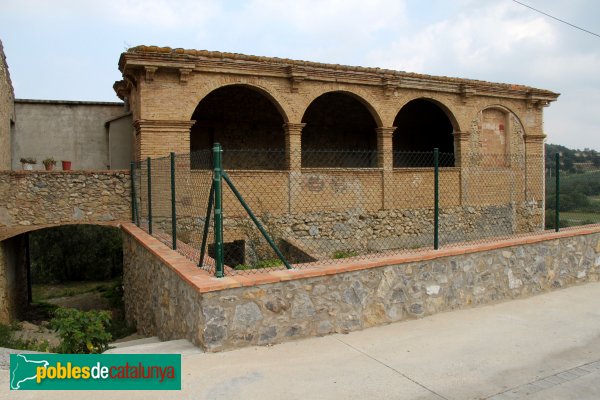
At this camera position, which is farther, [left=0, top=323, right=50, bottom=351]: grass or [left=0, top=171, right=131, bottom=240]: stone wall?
[left=0, top=171, right=131, bottom=240]: stone wall

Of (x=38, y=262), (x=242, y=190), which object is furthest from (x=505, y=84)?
(x=38, y=262)

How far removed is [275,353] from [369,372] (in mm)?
869

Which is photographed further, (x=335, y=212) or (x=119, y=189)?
(x=335, y=212)

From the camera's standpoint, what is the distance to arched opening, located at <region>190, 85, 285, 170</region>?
14.0 metres

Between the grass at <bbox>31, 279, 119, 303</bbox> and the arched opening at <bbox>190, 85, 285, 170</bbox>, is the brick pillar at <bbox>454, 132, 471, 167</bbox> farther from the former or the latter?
the grass at <bbox>31, 279, 119, 303</bbox>

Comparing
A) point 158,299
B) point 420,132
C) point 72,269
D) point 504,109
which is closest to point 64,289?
point 72,269

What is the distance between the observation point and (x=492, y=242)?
20.2ft

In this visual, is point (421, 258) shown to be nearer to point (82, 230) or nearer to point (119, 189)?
point (119, 189)

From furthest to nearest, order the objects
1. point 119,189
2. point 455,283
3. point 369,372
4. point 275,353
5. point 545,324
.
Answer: point 119,189 → point 455,283 → point 545,324 → point 275,353 → point 369,372

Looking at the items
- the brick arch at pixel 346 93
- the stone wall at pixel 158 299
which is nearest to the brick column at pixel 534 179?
the brick arch at pixel 346 93

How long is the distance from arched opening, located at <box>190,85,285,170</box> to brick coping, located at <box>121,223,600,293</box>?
24.5ft

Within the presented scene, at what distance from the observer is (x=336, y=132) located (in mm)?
16078

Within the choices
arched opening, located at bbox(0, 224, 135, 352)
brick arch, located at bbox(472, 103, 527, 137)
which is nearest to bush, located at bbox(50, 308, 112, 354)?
arched opening, located at bbox(0, 224, 135, 352)

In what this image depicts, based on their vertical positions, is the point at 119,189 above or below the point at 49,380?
above
